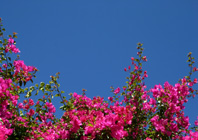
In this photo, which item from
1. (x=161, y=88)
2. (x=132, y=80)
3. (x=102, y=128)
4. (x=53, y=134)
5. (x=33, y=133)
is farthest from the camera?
(x=132, y=80)

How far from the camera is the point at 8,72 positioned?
20.2ft

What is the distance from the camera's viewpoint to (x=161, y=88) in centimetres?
555

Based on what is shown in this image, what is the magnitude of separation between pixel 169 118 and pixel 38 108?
9.54 feet

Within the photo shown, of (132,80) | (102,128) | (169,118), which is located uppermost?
(132,80)

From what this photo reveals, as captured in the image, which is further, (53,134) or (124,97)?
(124,97)

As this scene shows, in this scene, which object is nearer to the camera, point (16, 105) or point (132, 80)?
point (16, 105)

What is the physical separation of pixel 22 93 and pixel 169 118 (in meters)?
3.35

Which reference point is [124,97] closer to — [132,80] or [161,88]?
[132,80]

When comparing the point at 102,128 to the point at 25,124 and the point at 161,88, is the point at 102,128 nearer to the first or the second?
the point at 25,124

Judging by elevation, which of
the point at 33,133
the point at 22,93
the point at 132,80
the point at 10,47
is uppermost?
the point at 10,47

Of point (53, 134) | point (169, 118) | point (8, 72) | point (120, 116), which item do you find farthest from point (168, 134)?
point (8, 72)

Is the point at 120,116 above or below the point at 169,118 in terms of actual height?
below

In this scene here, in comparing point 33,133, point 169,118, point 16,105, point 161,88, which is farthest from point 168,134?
point 16,105

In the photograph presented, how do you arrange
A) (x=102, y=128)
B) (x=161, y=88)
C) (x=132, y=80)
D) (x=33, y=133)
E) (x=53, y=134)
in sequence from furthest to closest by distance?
(x=132, y=80) < (x=161, y=88) < (x=33, y=133) < (x=53, y=134) < (x=102, y=128)
